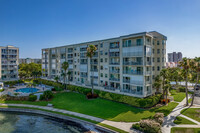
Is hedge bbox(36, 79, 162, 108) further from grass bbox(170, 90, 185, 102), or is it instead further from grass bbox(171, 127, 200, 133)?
grass bbox(171, 127, 200, 133)

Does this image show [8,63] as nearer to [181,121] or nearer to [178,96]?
[181,121]

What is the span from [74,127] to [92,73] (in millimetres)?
24618

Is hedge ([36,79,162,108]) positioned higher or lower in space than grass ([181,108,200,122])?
higher

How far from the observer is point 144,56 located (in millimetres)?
33438

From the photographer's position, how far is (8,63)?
69.8 metres

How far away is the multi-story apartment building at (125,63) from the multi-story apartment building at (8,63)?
41251 millimetres

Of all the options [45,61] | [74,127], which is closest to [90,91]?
[74,127]

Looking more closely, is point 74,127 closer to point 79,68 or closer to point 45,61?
point 79,68

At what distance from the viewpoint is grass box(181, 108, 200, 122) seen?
1046 inches

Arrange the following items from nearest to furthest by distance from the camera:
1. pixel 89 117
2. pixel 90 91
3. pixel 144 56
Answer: pixel 89 117
pixel 144 56
pixel 90 91

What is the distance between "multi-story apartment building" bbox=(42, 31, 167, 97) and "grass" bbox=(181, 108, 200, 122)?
8912 millimetres

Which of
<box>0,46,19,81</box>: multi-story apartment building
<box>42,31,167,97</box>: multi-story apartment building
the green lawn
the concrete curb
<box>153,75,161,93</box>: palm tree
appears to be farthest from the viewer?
<box>0,46,19,81</box>: multi-story apartment building

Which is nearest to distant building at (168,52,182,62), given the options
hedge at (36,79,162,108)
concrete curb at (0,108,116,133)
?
hedge at (36,79,162,108)

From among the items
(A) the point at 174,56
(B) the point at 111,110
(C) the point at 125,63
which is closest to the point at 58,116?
(B) the point at 111,110
